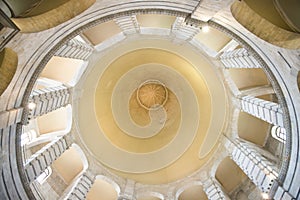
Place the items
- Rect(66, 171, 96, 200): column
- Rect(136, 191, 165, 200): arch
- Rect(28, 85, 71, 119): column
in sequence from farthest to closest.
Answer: Rect(136, 191, 165, 200): arch < Rect(66, 171, 96, 200): column < Rect(28, 85, 71, 119): column

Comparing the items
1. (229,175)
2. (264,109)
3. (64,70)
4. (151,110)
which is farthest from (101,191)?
(264,109)

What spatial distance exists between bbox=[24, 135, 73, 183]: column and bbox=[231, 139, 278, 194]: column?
30.8ft

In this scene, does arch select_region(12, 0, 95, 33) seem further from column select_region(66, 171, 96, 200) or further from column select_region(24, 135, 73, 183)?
column select_region(66, 171, 96, 200)

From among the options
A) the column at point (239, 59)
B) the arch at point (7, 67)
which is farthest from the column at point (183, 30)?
the arch at point (7, 67)

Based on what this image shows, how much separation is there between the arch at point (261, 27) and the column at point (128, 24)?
19.9 feet

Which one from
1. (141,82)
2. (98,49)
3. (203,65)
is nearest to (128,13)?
(98,49)

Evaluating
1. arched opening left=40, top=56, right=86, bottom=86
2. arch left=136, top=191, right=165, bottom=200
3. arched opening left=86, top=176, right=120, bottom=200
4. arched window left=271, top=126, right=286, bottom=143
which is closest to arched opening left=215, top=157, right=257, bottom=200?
arched window left=271, top=126, right=286, bottom=143

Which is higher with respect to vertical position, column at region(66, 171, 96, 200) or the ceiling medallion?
the ceiling medallion

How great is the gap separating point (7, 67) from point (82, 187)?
29.1 ft

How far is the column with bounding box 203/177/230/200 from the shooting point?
16308mm

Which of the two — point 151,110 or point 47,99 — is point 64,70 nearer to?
point 47,99

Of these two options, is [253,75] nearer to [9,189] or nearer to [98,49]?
[98,49]

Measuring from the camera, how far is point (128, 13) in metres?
10.1

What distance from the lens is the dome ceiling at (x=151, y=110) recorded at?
1961 cm
